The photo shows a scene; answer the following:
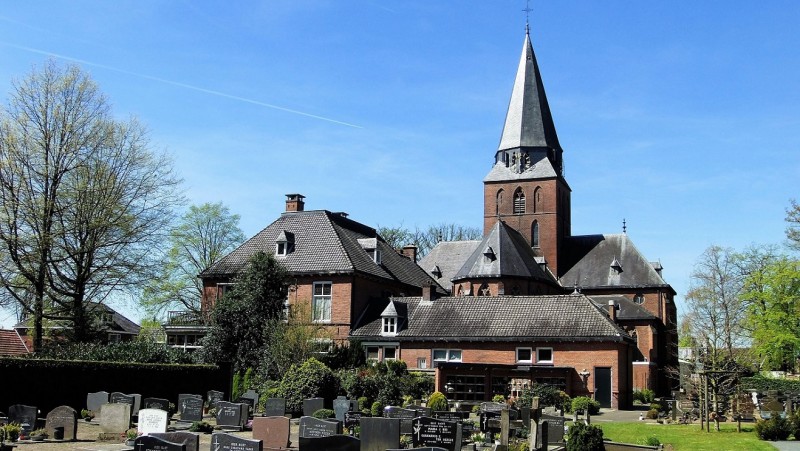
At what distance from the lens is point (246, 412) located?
87.8 feet

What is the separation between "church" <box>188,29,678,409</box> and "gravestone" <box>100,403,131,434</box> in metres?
19.7

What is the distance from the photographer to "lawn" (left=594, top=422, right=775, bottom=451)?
949 inches

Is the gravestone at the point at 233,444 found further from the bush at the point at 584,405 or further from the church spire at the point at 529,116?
the church spire at the point at 529,116

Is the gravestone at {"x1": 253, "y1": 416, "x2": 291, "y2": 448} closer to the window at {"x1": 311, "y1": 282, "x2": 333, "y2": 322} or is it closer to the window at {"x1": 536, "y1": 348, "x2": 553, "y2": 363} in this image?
the window at {"x1": 536, "y1": 348, "x2": 553, "y2": 363}

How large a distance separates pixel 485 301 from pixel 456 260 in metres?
21.8

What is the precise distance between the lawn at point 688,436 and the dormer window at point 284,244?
25005mm

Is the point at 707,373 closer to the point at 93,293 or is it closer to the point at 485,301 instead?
the point at 485,301

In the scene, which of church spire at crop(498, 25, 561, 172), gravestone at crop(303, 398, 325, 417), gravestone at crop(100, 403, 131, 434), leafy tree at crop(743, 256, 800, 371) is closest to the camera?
gravestone at crop(100, 403, 131, 434)

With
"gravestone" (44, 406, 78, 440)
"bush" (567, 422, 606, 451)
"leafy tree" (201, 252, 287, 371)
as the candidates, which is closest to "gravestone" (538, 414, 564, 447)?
"bush" (567, 422, 606, 451)

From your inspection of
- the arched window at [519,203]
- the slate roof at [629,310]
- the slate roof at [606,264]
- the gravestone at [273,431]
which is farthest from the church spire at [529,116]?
the gravestone at [273,431]

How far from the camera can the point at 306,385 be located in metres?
33.2

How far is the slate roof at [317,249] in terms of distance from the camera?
160 ft

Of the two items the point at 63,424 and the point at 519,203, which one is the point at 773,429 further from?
the point at 519,203

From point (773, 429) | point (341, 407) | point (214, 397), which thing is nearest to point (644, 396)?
point (773, 429)
